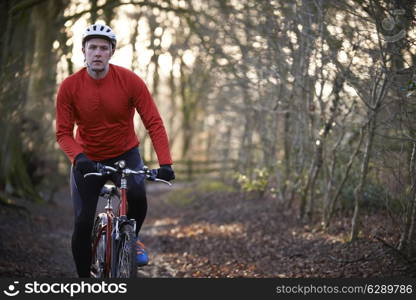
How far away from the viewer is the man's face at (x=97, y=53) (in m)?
5.26

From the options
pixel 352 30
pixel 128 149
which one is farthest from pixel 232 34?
pixel 128 149

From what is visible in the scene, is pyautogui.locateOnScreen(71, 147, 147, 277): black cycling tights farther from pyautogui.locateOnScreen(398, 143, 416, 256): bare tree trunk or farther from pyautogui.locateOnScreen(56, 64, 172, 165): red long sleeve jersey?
pyautogui.locateOnScreen(398, 143, 416, 256): bare tree trunk

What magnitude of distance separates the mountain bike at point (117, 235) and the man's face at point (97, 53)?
90cm

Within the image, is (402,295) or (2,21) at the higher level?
(2,21)

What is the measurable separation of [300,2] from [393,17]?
2.51 m

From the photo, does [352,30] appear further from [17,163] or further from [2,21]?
[17,163]

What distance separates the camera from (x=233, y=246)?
9359mm

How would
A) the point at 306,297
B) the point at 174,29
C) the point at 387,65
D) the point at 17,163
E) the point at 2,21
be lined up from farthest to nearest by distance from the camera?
the point at 174,29 → the point at 17,163 → the point at 2,21 → the point at 387,65 → the point at 306,297

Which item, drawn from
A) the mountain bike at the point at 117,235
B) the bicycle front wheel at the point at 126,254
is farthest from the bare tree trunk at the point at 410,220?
the bicycle front wheel at the point at 126,254

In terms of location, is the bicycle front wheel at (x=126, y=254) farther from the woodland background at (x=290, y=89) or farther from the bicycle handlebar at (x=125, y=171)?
the woodland background at (x=290, y=89)

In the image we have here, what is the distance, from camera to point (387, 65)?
7.20 metres

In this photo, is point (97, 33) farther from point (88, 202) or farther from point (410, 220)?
point (410, 220)

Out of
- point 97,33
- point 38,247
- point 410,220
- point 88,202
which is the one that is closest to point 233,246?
point 38,247

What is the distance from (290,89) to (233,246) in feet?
9.76
